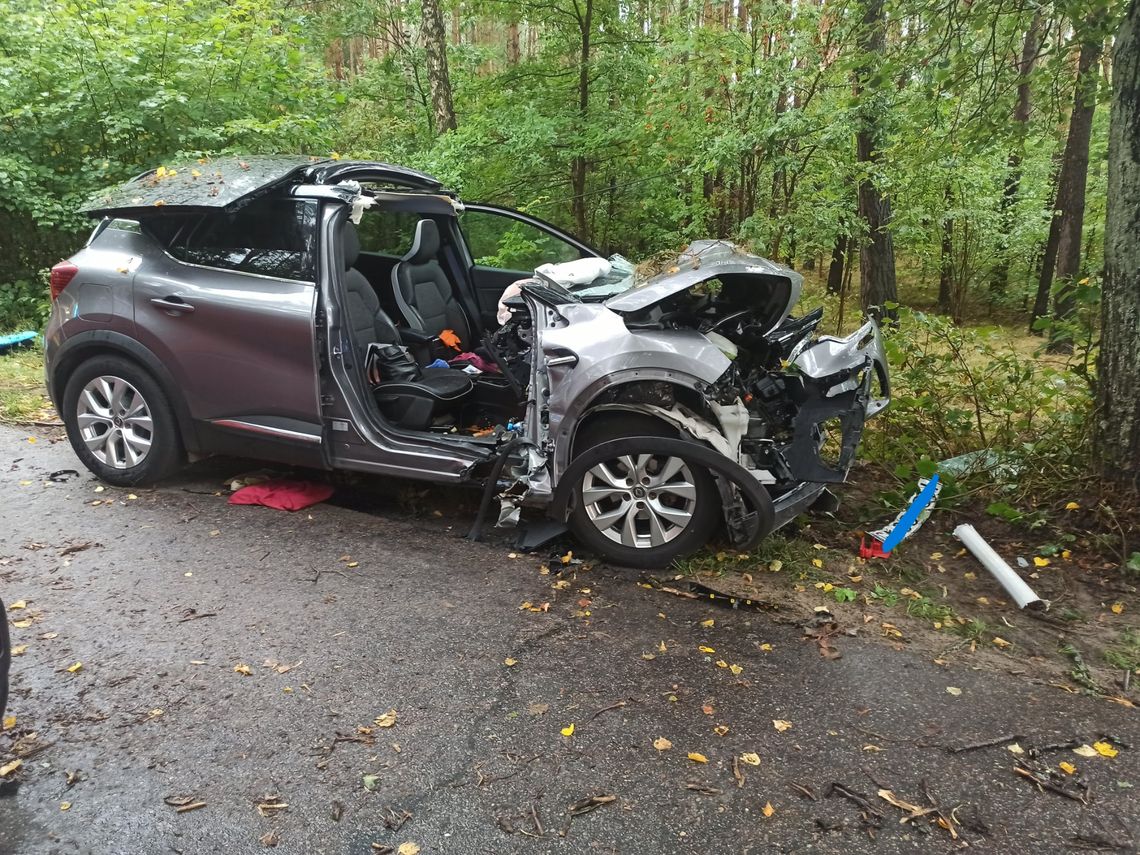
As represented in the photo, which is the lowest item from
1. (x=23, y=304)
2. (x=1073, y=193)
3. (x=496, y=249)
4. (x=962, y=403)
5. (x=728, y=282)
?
(x=962, y=403)

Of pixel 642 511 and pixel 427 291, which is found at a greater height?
pixel 427 291

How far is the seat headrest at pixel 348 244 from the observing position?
14.1 feet

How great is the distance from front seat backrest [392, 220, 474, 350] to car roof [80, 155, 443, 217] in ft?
2.43

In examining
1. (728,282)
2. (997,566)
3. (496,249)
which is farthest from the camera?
(496,249)

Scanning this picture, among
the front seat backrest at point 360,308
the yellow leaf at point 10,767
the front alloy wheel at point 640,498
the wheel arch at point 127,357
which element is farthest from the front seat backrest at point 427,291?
the yellow leaf at point 10,767

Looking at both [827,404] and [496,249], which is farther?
[496,249]

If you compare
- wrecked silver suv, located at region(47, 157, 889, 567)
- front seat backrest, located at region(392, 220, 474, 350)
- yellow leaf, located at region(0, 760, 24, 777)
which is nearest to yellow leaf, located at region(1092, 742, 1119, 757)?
wrecked silver suv, located at region(47, 157, 889, 567)

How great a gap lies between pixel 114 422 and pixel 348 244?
6.18 ft

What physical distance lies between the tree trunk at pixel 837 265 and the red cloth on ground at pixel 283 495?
590cm

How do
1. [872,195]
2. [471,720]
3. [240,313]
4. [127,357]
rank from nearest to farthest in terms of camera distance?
[471,720] → [240,313] → [127,357] → [872,195]

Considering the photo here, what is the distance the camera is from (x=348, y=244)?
4.38 metres

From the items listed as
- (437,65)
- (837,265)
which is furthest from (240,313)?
(837,265)

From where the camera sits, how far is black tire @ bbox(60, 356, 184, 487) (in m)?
4.56

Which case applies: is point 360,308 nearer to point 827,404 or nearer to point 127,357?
point 127,357
